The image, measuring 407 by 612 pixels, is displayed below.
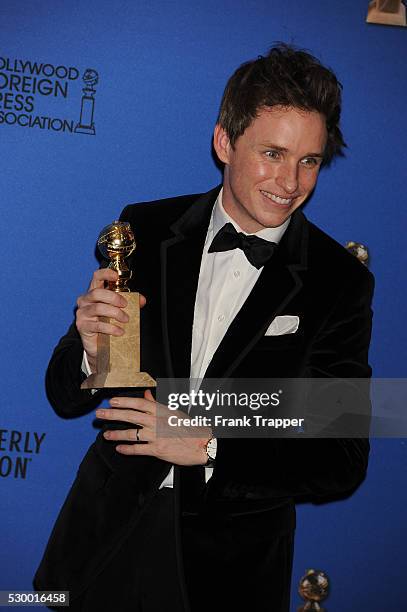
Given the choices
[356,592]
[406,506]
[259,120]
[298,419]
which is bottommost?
[356,592]

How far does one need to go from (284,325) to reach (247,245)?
23 centimetres

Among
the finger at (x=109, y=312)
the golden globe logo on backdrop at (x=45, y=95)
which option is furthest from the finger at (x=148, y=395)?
the golden globe logo on backdrop at (x=45, y=95)

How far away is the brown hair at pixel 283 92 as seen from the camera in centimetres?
200

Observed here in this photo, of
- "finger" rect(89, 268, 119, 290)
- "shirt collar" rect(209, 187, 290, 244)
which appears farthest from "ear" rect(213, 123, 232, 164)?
"finger" rect(89, 268, 119, 290)

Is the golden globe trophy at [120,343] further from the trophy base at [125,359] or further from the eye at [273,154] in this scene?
the eye at [273,154]

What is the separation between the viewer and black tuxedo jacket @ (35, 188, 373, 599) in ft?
6.50

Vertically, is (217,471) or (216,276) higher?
(216,276)

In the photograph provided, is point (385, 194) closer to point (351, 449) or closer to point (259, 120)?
point (259, 120)

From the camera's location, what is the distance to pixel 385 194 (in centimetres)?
260

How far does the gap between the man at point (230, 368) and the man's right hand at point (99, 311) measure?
0.6 inches

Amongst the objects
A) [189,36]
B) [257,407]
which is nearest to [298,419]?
[257,407]

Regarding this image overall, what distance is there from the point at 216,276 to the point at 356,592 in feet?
4.40

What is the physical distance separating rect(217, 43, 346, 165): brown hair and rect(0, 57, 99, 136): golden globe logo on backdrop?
455mm

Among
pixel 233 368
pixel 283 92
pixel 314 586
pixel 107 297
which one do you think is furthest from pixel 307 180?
pixel 314 586
